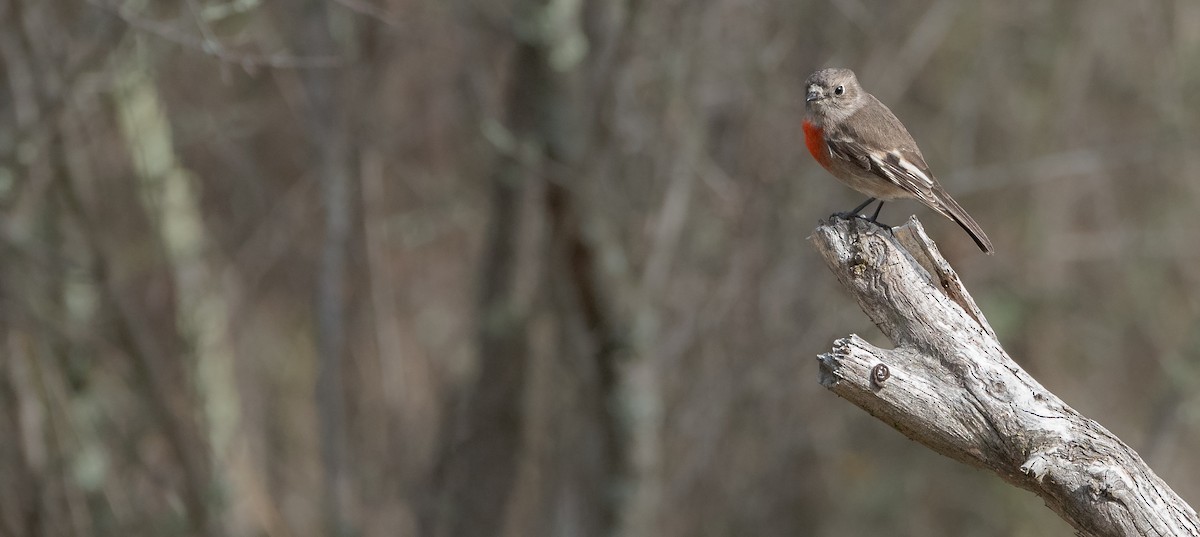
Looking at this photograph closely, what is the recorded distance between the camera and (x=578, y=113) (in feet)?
22.6

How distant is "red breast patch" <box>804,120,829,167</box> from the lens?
561 cm

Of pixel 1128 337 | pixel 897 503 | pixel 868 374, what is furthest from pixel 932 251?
pixel 1128 337

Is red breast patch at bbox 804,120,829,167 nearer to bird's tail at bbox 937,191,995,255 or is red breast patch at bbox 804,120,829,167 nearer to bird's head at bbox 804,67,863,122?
bird's head at bbox 804,67,863,122

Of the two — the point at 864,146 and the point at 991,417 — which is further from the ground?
the point at 864,146

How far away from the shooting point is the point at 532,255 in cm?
783

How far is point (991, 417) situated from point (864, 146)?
2200 mm

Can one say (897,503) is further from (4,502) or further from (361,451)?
(4,502)

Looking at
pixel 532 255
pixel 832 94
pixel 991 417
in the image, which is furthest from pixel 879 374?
pixel 532 255

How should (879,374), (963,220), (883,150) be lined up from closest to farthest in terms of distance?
(879,374)
(963,220)
(883,150)

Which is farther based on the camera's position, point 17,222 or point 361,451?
point 361,451

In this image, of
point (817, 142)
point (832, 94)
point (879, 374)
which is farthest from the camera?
point (832, 94)

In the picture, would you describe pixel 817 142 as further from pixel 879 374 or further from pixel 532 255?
pixel 532 255

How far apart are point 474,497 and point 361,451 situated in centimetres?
164

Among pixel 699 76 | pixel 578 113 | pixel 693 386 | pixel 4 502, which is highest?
pixel 699 76
